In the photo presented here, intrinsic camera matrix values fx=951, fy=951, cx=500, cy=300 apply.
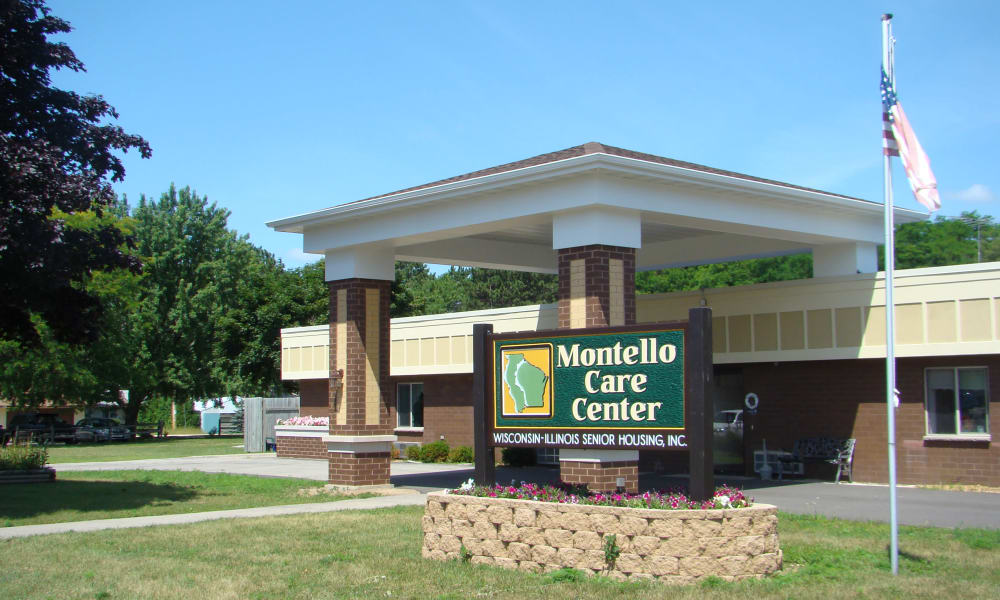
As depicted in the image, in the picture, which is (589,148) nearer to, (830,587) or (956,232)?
(830,587)

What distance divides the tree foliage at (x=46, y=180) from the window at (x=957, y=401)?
54.8ft

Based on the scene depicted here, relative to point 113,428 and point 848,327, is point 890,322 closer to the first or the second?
point 848,327

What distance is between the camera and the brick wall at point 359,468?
782 inches

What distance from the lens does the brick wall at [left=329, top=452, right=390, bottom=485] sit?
A: 782 inches

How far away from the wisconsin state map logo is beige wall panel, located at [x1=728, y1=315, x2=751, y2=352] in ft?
36.7

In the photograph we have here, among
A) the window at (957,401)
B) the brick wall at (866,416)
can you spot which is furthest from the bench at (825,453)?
the window at (957,401)

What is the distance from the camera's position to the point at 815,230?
19172 millimetres

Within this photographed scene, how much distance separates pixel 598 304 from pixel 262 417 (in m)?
25.9

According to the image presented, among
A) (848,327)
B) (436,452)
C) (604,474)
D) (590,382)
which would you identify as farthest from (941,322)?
(436,452)

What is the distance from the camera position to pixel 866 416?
2045cm

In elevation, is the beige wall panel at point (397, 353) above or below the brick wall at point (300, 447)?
above

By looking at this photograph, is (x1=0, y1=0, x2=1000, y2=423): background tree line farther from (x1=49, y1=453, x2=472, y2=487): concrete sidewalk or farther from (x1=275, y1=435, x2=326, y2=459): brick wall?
(x1=275, y1=435, x2=326, y2=459): brick wall

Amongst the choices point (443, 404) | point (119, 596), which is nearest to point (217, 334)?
Result: point (443, 404)

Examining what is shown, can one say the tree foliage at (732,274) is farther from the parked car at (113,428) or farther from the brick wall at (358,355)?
the brick wall at (358,355)
